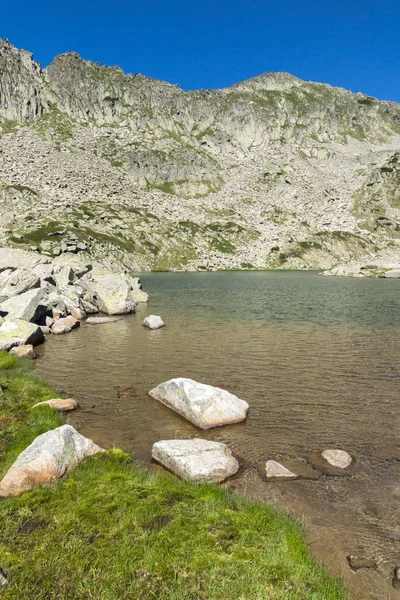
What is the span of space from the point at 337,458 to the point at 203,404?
5.39 metres

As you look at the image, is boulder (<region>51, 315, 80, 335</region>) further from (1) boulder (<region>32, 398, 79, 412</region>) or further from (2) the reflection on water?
(1) boulder (<region>32, 398, 79, 412</region>)

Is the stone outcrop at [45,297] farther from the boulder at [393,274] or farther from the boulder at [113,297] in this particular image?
the boulder at [393,274]

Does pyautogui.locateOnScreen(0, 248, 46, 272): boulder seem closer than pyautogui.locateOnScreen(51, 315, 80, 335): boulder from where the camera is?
No

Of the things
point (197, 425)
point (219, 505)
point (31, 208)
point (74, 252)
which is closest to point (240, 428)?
point (197, 425)

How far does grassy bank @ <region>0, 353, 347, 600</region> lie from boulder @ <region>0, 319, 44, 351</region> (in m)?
16.1

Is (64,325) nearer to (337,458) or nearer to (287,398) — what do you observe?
(287,398)

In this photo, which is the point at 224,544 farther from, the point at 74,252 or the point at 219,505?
the point at 74,252

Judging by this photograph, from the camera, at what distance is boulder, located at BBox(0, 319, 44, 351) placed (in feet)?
78.4

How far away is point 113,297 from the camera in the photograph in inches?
1768

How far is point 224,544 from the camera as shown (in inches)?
278

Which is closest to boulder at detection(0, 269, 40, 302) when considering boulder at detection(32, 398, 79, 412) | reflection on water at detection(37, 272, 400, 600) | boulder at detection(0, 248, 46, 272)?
boulder at detection(0, 248, 46, 272)

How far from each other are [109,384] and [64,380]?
9.08 feet

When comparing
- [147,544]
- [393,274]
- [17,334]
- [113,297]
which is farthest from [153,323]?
[393,274]

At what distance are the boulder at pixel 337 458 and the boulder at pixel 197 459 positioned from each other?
9.95ft
